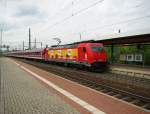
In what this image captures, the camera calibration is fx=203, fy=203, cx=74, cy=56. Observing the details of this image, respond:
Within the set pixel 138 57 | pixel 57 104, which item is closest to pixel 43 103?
pixel 57 104

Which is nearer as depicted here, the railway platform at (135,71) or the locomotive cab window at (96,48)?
the railway platform at (135,71)

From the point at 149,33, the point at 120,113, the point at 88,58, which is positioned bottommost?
the point at 120,113

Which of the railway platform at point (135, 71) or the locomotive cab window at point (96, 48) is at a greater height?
the locomotive cab window at point (96, 48)

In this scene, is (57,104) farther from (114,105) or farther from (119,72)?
(119,72)

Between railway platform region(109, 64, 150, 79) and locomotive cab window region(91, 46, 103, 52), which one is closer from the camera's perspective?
railway platform region(109, 64, 150, 79)

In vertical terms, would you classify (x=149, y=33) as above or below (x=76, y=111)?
above

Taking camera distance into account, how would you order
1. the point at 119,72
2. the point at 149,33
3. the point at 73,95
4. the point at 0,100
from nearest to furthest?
the point at 0,100 → the point at 73,95 → the point at 149,33 → the point at 119,72

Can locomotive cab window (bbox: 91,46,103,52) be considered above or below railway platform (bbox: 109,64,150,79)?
above

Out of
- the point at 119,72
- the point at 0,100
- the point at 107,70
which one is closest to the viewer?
the point at 0,100

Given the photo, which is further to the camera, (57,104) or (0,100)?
(0,100)

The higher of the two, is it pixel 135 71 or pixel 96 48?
pixel 96 48

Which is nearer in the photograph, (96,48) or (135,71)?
(135,71)

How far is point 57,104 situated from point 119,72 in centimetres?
1366

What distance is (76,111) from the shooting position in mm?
6988
